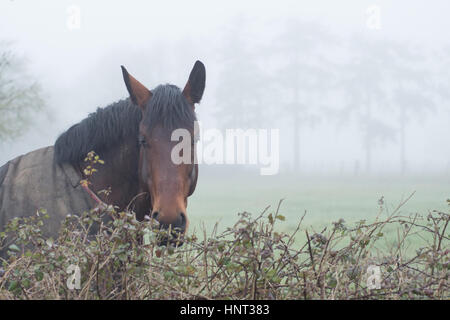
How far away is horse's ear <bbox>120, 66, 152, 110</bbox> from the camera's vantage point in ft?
11.7

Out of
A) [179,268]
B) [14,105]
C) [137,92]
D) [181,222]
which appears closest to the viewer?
[179,268]

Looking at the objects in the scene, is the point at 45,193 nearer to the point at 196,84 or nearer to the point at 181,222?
the point at 181,222

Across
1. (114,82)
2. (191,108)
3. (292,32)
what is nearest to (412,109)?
(292,32)

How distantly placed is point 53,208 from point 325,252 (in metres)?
2.12

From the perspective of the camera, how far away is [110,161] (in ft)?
12.4

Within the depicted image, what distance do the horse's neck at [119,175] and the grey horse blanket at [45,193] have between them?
0.46ft

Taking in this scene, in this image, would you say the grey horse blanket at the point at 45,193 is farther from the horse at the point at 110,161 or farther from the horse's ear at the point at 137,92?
the horse's ear at the point at 137,92

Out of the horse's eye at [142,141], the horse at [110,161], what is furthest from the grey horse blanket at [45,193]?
the horse's eye at [142,141]

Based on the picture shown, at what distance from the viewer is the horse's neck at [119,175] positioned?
3.71 metres

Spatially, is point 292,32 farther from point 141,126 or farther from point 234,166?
point 141,126

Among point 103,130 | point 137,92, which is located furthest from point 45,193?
point 137,92

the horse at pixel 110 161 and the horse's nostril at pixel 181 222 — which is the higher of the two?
the horse at pixel 110 161

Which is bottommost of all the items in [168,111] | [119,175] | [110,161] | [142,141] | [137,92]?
[119,175]

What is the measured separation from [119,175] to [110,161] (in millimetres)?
131
